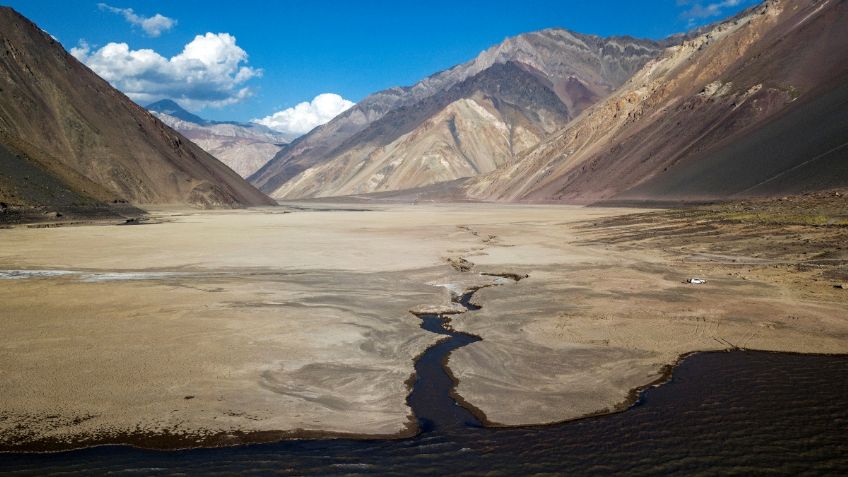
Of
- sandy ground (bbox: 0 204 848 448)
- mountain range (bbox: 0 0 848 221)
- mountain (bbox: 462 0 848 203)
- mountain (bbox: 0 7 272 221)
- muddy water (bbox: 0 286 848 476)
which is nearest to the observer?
muddy water (bbox: 0 286 848 476)

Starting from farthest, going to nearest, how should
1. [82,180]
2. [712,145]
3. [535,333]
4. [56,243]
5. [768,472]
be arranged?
[712,145], [82,180], [56,243], [535,333], [768,472]

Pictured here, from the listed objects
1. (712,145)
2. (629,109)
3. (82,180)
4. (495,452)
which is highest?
(629,109)

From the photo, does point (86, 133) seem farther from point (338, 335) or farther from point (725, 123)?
point (725, 123)

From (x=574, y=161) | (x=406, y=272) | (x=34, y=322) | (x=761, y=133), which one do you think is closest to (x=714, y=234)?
(x=406, y=272)

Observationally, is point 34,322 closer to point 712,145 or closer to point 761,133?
point 761,133

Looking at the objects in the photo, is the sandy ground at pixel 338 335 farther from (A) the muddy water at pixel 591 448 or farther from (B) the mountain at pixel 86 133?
(B) the mountain at pixel 86 133

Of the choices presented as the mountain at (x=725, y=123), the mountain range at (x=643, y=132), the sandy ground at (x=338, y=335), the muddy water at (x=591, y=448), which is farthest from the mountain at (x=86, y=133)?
the mountain at (x=725, y=123)

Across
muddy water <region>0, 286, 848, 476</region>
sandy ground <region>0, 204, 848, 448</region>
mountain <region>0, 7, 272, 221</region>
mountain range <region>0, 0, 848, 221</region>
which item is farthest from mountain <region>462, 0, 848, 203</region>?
mountain <region>0, 7, 272, 221</region>

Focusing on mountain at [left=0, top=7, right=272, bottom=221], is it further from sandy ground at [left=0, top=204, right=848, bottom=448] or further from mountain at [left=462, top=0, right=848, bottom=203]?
mountain at [left=462, top=0, right=848, bottom=203]
